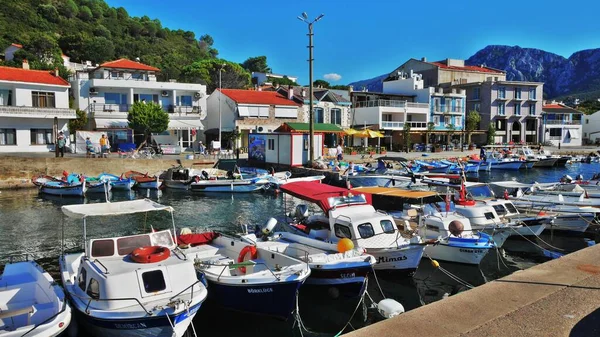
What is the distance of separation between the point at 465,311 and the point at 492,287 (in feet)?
4.94

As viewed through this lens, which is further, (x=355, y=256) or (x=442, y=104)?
(x=442, y=104)

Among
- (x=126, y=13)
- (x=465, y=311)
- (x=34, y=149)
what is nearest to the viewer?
(x=465, y=311)

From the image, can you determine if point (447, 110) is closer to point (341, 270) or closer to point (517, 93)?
point (517, 93)

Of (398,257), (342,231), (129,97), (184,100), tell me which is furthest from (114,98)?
(398,257)

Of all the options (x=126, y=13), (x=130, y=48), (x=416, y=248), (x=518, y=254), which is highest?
(x=126, y=13)

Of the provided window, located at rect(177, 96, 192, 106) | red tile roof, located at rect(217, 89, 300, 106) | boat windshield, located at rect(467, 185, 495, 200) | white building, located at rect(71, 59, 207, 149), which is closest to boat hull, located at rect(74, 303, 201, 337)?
boat windshield, located at rect(467, 185, 495, 200)

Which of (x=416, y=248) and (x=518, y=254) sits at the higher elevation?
(x=416, y=248)

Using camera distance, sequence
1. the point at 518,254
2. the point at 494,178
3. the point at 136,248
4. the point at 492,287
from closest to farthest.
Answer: the point at 492,287 → the point at 136,248 → the point at 518,254 → the point at 494,178

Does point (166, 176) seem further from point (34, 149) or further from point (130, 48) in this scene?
point (130, 48)

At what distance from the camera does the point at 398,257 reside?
14.7 meters

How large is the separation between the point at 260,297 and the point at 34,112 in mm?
37833

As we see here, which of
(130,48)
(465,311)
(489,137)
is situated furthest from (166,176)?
(130,48)

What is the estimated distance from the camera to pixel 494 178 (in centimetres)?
4538

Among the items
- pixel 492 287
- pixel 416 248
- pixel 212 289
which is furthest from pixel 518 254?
pixel 212 289
